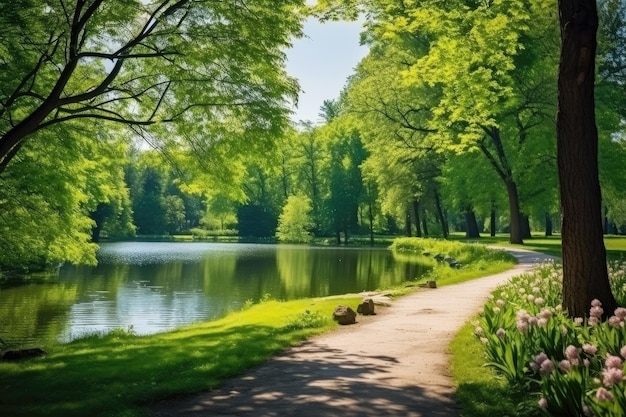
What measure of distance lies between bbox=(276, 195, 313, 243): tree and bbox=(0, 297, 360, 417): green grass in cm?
6198

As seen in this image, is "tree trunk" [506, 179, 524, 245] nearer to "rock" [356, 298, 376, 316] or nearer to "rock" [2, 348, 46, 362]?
"rock" [356, 298, 376, 316]

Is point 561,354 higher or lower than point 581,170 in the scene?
lower

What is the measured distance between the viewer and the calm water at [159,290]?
18.1 metres

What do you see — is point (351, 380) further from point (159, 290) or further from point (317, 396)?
point (159, 290)

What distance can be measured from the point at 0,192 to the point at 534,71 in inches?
1130

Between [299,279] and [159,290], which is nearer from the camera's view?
[159,290]

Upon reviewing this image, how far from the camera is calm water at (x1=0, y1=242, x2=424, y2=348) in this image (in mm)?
18141

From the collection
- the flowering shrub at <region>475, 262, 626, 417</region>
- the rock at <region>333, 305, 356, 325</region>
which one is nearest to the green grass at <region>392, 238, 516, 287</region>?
the rock at <region>333, 305, 356, 325</region>

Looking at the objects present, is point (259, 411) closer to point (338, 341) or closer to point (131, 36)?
point (338, 341)

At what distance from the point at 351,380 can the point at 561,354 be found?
263 cm

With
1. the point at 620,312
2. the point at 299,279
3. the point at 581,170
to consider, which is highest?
the point at 581,170

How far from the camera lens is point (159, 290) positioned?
1034 inches

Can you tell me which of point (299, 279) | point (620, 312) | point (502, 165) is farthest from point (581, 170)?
point (502, 165)

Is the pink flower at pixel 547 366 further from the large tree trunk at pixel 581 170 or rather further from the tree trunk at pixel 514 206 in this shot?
the tree trunk at pixel 514 206
